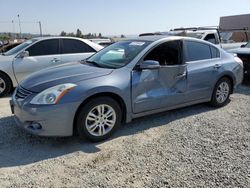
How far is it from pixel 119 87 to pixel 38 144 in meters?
1.43

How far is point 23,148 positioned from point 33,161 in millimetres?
426

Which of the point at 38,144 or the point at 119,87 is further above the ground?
the point at 119,87

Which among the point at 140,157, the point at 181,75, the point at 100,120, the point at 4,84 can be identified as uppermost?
the point at 181,75

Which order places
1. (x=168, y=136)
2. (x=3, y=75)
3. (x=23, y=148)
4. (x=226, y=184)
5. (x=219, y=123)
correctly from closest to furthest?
(x=226, y=184) → (x=23, y=148) → (x=168, y=136) → (x=219, y=123) → (x=3, y=75)

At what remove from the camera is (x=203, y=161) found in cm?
334

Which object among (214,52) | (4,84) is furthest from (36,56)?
(214,52)

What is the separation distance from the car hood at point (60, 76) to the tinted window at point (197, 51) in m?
1.68

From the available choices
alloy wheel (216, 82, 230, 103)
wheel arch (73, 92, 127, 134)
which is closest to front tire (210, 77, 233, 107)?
alloy wheel (216, 82, 230, 103)

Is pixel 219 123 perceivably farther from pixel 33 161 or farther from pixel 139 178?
pixel 33 161

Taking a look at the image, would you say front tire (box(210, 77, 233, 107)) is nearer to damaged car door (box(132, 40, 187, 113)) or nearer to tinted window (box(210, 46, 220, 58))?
tinted window (box(210, 46, 220, 58))

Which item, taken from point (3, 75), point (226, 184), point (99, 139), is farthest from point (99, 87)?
point (3, 75)

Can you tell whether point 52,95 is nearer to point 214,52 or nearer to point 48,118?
point 48,118

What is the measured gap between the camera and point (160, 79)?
4.35m

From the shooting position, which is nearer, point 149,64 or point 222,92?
point 149,64
